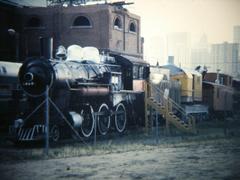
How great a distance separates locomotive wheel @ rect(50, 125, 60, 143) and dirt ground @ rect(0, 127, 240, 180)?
1.40 m

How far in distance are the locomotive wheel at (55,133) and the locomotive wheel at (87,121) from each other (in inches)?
51.3

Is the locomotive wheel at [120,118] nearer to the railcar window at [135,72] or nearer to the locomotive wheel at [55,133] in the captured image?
the railcar window at [135,72]

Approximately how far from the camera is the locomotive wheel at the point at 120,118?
17659 millimetres

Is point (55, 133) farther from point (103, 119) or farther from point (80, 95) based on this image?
point (103, 119)

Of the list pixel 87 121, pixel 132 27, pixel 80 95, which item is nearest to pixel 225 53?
pixel 132 27

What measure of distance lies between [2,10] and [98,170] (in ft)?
86.2

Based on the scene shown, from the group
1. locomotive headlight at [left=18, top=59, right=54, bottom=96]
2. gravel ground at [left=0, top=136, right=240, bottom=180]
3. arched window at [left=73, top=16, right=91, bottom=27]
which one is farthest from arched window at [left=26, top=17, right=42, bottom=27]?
gravel ground at [left=0, top=136, right=240, bottom=180]

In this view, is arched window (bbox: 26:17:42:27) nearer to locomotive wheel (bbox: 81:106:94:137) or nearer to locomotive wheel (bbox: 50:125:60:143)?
locomotive wheel (bbox: 81:106:94:137)

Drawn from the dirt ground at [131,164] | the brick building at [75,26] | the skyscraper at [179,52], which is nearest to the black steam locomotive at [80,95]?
the dirt ground at [131,164]

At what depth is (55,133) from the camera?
13.9m

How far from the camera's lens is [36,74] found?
1393cm

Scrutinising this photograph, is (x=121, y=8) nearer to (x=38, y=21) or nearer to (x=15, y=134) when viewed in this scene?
(x=38, y=21)

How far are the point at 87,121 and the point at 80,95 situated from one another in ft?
4.17

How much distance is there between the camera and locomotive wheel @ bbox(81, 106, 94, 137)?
15289 millimetres
